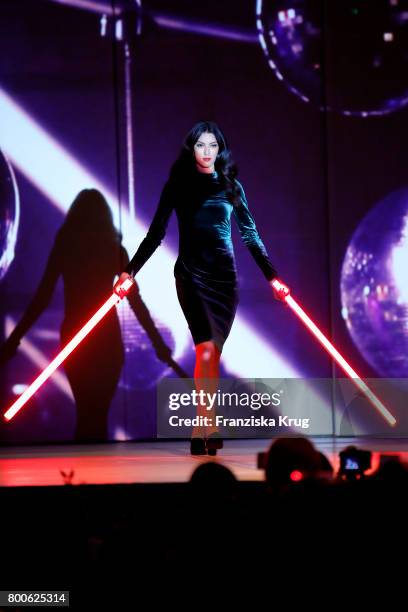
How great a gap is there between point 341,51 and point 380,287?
4.91 feet

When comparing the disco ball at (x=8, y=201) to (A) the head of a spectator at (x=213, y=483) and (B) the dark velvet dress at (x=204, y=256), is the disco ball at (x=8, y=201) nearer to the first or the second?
(B) the dark velvet dress at (x=204, y=256)

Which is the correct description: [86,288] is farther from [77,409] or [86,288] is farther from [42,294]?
[77,409]

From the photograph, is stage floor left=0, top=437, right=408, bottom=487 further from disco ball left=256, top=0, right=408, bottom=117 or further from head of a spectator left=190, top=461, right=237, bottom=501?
disco ball left=256, top=0, right=408, bottom=117

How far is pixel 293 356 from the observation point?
6.11m

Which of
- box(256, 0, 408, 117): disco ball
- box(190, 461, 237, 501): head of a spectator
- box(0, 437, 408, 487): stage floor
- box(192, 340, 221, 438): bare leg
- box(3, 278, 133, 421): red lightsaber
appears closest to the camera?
box(190, 461, 237, 501): head of a spectator

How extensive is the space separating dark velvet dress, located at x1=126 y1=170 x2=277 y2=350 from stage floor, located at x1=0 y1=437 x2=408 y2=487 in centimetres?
67

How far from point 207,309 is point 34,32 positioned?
2385 millimetres

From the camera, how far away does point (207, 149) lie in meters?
4.97

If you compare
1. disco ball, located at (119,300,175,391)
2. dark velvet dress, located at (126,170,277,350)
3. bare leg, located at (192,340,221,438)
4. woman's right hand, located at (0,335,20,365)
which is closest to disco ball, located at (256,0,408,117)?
dark velvet dress, located at (126,170,277,350)

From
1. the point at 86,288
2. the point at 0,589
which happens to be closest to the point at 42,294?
the point at 86,288

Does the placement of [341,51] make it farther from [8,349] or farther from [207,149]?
[8,349]

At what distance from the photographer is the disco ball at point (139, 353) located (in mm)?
6098

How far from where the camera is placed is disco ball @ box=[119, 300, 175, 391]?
6098mm

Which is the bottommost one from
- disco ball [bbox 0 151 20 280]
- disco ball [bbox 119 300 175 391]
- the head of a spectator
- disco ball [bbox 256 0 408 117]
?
the head of a spectator
